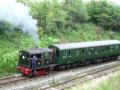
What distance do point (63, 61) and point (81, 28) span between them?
15188mm

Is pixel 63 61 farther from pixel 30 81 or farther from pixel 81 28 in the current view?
pixel 81 28

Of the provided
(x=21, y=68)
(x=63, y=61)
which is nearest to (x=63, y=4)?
(x=63, y=61)

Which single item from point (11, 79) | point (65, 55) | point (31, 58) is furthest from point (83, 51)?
point (11, 79)

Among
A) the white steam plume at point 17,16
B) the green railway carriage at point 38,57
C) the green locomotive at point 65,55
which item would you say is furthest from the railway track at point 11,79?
the white steam plume at point 17,16

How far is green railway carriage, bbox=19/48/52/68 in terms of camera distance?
72.1ft

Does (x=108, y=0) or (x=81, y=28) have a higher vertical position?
(x=108, y=0)

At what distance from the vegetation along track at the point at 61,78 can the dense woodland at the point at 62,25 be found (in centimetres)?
299

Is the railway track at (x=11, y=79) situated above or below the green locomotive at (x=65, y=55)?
below

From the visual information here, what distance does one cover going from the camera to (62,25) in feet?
116

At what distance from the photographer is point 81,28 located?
39312 millimetres

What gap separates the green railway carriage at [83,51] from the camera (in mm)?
24422

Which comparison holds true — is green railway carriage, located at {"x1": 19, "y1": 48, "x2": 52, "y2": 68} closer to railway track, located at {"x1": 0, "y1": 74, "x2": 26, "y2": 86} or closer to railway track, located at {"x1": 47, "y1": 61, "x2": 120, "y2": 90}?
railway track, located at {"x1": 0, "y1": 74, "x2": 26, "y2": 86}

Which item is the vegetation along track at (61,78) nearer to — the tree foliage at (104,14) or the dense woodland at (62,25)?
the dense woodland at (62,25)

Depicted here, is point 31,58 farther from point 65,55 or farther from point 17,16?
point 17,16
